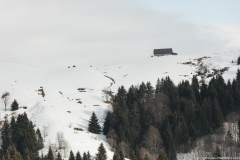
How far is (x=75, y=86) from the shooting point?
134 meters

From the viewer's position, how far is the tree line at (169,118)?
290 ft

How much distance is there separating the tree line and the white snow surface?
692 centimetres

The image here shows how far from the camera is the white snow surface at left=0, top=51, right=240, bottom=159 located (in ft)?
292

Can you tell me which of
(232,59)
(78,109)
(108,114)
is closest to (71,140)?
(108,114)

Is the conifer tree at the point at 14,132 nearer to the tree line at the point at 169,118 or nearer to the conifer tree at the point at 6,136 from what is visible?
the conifer tree at the point at 6,136

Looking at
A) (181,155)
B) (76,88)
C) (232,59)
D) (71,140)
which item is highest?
(232,59)

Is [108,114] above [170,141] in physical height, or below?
above

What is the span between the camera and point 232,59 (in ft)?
517

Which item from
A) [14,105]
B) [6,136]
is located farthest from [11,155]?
[14,105]

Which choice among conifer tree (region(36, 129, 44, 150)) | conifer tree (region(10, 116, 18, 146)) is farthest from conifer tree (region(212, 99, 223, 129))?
conifer tree (region(10, 116, 18, 146))

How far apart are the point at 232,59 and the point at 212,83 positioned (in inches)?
2257

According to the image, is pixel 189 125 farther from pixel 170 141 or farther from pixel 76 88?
pixel 76 88

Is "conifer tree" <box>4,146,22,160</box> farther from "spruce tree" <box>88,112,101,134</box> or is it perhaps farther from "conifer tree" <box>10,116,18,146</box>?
"spruce tree" <box>88,112,101,134</box>

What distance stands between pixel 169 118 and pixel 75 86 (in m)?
52.5
